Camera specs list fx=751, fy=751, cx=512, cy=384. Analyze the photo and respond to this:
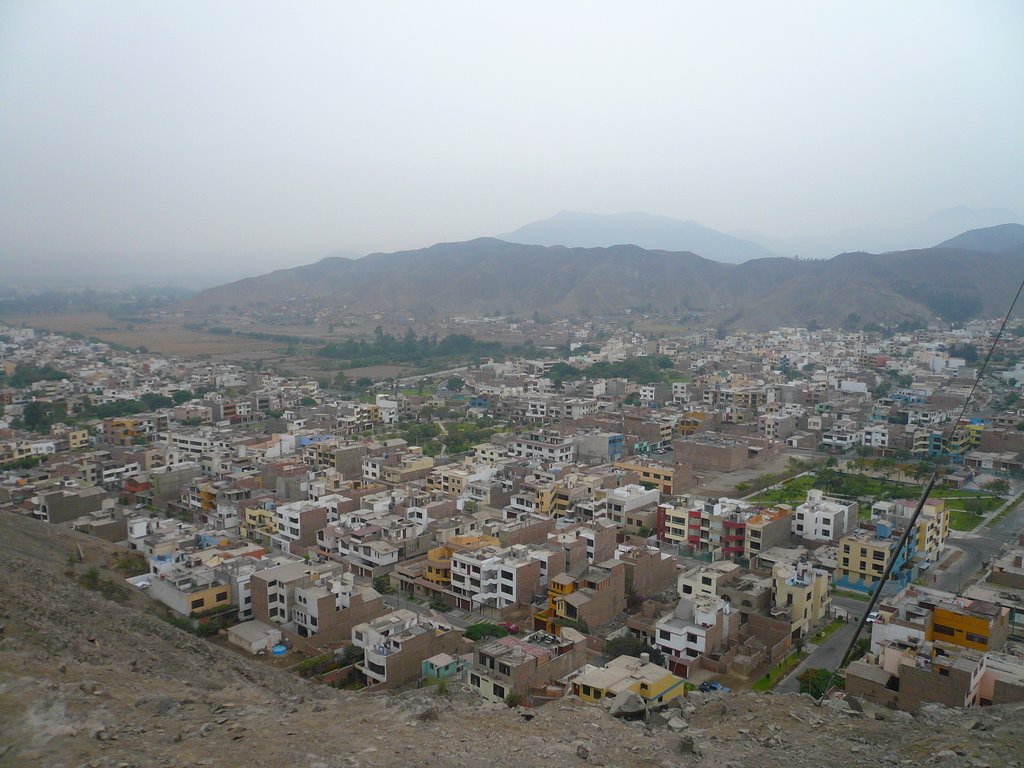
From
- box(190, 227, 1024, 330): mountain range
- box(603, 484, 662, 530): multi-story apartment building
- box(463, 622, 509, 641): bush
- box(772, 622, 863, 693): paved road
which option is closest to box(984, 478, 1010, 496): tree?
box(603, 484, 662, 530): multi-story apartment building

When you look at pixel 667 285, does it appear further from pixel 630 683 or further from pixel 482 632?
pixel 630 683

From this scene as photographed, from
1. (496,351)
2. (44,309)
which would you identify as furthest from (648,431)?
(44,309)

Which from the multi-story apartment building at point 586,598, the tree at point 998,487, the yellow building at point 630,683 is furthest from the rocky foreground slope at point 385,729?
the tree at point 998,487

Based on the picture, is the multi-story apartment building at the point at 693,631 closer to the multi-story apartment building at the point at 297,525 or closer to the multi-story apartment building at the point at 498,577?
the multi-story apartment building at the point at 498,577

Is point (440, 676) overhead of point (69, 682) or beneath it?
beneath

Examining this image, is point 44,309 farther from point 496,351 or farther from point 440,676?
point 440,676

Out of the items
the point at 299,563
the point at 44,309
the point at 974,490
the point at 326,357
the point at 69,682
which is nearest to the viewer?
the point at 69,682

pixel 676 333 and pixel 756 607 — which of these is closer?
pixel 756 607
